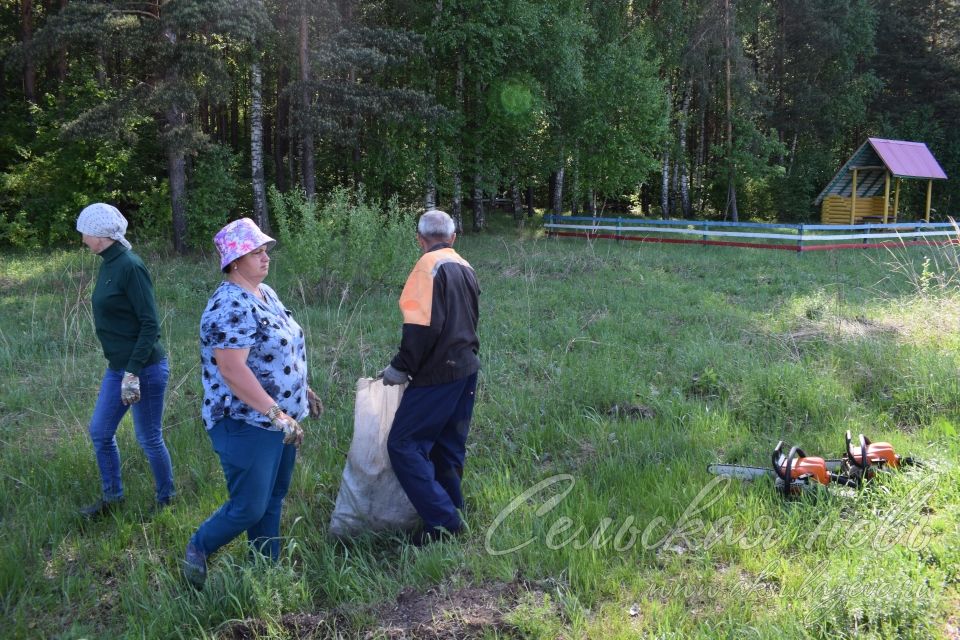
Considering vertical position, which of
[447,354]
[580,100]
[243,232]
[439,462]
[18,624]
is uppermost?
[580,100]

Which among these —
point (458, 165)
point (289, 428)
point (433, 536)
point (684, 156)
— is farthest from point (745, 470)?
point (684, 156)

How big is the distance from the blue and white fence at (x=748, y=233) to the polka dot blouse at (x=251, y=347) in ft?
48.2

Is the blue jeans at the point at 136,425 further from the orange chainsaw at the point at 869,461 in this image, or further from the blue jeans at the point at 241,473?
the orange chainsaw at the point at 869,461

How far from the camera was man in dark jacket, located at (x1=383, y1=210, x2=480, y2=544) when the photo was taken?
3762 mm

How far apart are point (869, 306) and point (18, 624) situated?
10129mm

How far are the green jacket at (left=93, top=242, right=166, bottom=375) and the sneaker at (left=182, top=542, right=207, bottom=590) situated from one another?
121 centimetres

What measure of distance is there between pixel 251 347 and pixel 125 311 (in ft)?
4.88

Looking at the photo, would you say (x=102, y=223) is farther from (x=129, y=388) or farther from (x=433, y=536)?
(x=433, y=536)

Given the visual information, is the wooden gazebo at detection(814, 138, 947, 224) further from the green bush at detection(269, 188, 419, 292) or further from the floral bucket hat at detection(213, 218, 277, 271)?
the floral bucket hat at detection(213, 218, 277, 271)

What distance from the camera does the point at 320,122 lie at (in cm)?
1898

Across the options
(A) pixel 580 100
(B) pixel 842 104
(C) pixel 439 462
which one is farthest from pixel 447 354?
(B) pixel 842 104

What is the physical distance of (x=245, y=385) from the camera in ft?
10.5

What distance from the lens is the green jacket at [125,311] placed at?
4.18m

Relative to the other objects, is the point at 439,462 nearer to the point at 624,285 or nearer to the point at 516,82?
the point at 624,285
